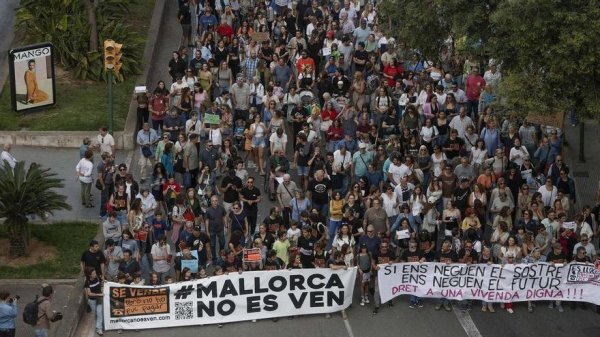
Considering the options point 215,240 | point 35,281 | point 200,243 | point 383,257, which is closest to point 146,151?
point 215,240

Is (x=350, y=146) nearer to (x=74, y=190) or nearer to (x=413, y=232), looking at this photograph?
(x=413, y=232)

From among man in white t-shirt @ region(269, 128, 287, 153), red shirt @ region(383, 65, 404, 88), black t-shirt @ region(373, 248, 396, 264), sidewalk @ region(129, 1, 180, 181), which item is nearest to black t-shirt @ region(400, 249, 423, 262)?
black t-shirt @ region(373, 248, 396, 264)

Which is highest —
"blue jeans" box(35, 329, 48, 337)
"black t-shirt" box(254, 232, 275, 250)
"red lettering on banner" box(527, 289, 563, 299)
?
"black t-shirt" box(254, 232, 275, 250)

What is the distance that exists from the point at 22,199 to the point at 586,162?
42.4 feet

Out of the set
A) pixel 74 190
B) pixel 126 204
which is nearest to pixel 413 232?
pixel 126 204

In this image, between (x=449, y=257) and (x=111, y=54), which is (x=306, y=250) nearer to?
(x=449, y=257)

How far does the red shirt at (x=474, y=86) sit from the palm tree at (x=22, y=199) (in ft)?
31.0

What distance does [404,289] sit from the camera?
21891 millimetres

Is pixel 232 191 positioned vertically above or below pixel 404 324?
above

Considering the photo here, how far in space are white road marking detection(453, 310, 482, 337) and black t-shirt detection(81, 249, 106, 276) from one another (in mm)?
6102

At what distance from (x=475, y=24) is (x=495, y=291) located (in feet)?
16.8

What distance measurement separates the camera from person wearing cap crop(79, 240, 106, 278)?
20781 millimetres

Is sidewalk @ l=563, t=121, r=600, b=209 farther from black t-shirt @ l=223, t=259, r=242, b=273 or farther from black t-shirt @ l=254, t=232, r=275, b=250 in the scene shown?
black t-shirt @ l=223, t=259, r=242, b=273

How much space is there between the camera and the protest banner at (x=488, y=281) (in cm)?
2175
